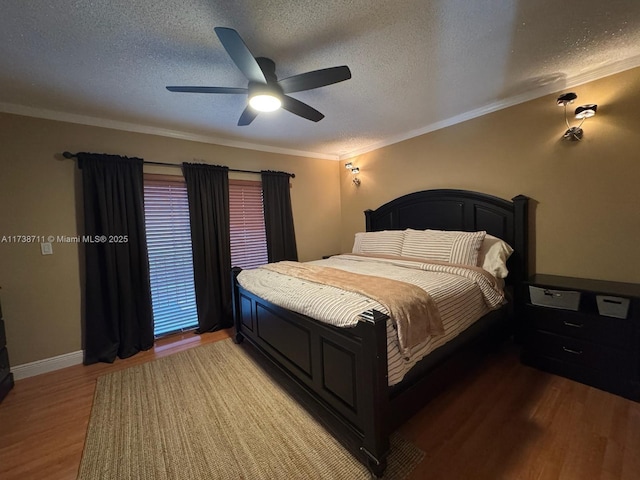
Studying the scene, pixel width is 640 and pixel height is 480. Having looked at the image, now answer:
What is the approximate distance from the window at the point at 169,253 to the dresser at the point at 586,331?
143 inches

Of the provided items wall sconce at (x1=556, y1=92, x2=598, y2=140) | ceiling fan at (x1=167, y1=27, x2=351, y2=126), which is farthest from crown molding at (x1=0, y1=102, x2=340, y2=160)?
wall sconce at (x1=556, y1=92, x2=598, y2=140)

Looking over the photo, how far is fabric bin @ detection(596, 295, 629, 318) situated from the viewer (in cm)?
183

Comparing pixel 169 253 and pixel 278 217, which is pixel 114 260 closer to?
pixel 169 253

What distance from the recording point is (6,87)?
2068 millimetres

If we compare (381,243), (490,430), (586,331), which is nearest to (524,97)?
(381,243)

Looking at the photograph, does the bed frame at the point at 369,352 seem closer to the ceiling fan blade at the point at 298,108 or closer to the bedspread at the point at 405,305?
the bedspread at the point at 405,305

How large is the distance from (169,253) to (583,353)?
162 inches

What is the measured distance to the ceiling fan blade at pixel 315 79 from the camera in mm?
1596

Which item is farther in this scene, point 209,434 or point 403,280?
point 403,280

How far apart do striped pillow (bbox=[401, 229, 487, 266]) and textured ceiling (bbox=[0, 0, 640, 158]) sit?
1377 mm

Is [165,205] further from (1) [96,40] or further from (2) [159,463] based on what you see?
(2) [159,463]

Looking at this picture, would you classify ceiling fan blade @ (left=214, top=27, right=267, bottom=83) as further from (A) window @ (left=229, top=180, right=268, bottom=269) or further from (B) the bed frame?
(A) window @ (left=229, top=180, right=268, bottom=269)

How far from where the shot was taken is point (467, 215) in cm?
299

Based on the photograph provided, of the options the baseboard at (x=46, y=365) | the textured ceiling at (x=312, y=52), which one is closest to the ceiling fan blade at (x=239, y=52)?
the textured ceiling at (x=312, y=52)
